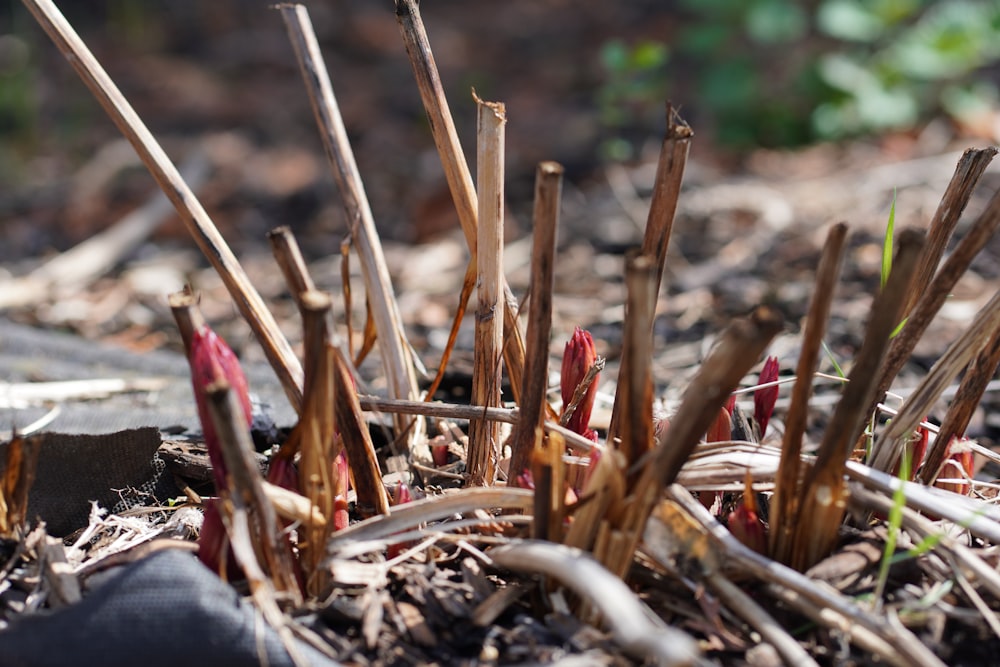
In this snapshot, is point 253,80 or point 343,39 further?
point 343,39

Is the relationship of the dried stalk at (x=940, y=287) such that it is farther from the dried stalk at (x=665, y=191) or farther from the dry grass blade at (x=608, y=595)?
the dry grass blade at (x=608, y=595)

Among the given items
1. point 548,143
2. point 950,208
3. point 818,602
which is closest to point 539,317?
point 818,602

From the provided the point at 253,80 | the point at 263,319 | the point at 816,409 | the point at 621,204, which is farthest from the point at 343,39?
the point at 263,319

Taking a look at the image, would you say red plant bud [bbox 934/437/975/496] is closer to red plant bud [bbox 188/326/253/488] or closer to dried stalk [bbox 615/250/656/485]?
dried stalk [bbox 615/250/656/485]

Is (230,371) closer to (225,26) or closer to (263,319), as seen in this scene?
(263,319)

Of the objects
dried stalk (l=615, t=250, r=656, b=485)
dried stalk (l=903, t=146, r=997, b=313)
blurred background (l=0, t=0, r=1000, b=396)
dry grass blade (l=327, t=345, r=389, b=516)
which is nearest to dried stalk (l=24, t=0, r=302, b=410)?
dry grass blade (l=327, t=345, r=389, b=516)

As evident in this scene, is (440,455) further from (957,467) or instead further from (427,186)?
(427,186)
